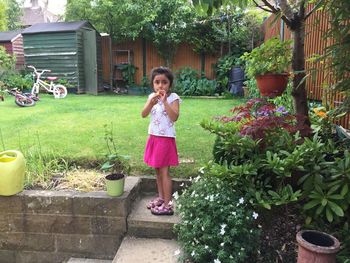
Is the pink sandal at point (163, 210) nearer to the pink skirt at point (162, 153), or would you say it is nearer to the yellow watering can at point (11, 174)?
the pink skirt at point (162, 153)

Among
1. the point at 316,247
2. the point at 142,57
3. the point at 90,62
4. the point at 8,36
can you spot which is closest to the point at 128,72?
the point at 142,57

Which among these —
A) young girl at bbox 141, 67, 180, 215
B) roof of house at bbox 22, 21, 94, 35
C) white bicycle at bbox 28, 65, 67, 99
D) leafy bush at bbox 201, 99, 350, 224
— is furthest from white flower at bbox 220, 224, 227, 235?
roof of house at bbox 22, 21, 94, 35

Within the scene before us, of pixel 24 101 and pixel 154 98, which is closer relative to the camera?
pixel 154 98

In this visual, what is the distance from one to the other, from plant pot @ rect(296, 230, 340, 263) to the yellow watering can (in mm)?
2157

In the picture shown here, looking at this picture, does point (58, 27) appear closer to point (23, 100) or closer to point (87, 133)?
point (23, 100)

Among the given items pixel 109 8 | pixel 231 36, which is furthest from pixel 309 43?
pixel 109 8

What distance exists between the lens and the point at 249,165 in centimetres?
228

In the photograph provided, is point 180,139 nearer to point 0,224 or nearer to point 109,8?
point 0,224

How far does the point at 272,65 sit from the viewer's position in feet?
10.3

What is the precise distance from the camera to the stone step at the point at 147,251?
2363 millimetres

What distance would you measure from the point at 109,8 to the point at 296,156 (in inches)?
392

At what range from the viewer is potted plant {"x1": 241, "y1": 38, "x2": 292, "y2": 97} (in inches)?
123

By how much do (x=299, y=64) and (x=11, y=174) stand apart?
2.60 m

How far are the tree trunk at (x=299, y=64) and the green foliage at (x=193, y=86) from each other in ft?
23.9
